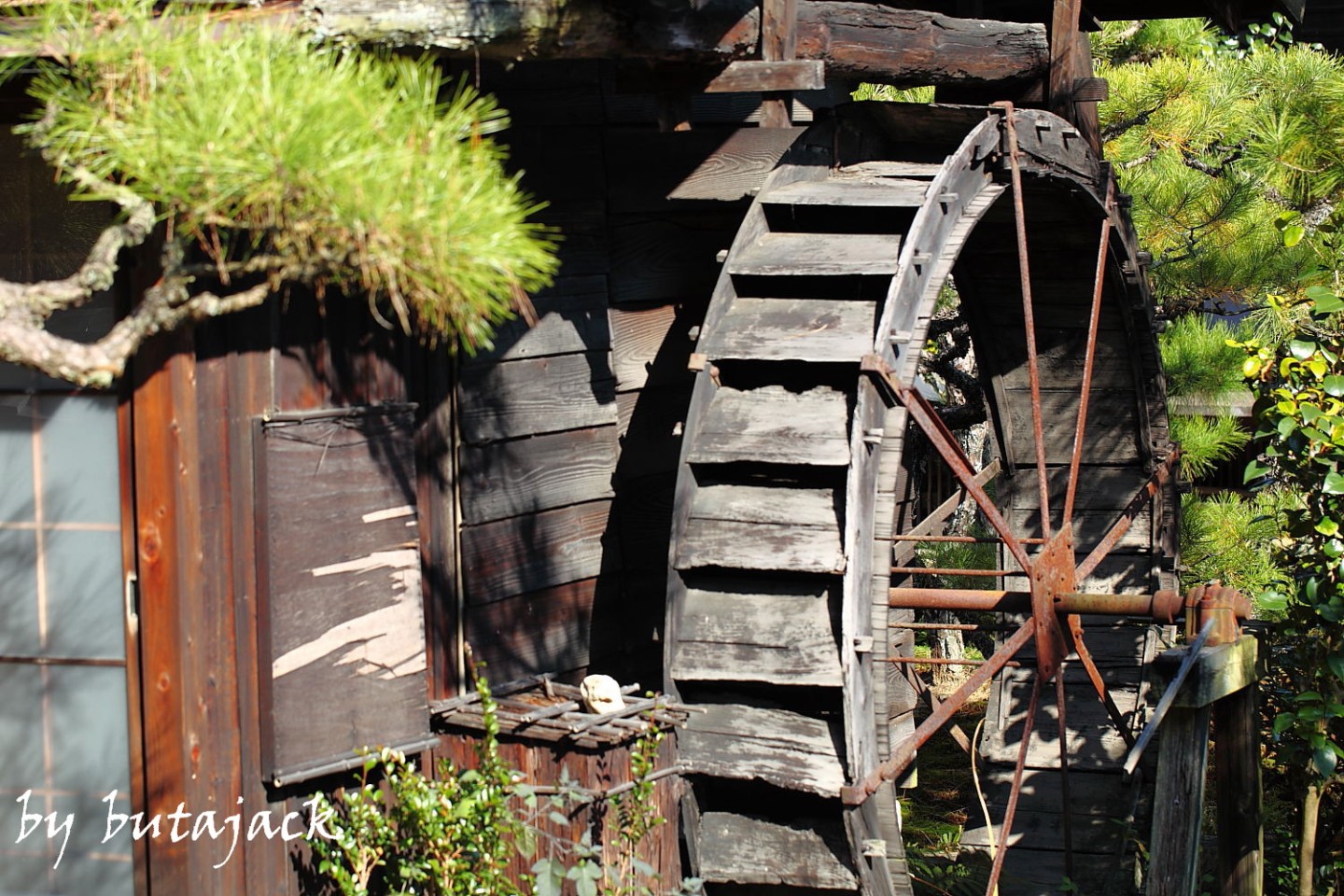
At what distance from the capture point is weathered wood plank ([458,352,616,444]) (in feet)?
13.4

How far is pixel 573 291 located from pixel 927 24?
143cm

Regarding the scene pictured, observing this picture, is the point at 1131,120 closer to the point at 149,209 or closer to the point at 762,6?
the point at 762,6

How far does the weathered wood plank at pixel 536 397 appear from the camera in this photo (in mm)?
4078

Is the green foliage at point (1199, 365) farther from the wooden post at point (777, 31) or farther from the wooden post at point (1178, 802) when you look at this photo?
the wooden post at point (1178, 802)

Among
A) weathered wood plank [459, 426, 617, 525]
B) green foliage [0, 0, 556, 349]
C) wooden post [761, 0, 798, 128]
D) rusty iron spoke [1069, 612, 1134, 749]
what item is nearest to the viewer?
green foliage [0, 0, 556, 349]

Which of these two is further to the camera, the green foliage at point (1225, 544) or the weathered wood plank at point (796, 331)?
the green foliage at point (1225, 544)

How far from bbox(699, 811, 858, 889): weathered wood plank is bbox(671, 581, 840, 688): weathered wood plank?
14.8 inches

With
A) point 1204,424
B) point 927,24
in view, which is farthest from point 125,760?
point 1204,424

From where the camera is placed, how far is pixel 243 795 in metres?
3.31

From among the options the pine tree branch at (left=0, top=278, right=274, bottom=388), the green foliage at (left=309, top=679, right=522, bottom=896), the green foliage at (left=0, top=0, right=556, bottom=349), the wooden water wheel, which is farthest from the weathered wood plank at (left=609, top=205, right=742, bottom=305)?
the pine tree branch at (left=0, top=278, right=274, bottom=388)

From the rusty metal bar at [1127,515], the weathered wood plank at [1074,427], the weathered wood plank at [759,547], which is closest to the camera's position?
the weathered wood plank at [759,547]

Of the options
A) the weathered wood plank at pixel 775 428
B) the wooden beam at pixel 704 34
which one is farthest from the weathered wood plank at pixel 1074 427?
the weathered wood plank at pixel 775 428

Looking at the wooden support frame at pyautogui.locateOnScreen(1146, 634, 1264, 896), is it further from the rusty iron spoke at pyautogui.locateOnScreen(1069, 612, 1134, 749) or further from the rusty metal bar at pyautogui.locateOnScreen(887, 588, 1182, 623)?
the rusty iron spoke at pyautogui.locateOnScreen(1069, 612, 1134, 749)

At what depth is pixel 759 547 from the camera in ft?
12.2
